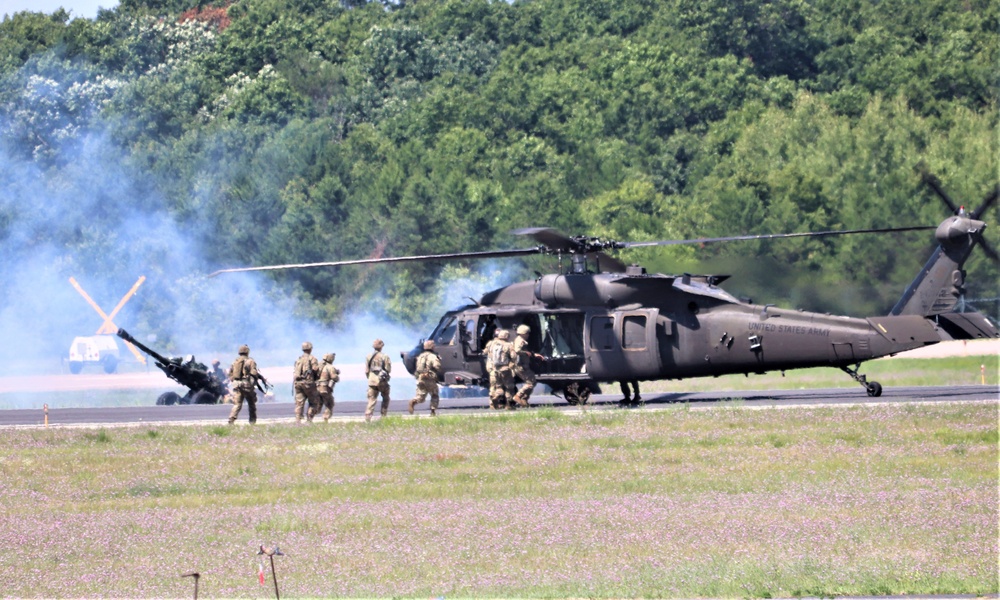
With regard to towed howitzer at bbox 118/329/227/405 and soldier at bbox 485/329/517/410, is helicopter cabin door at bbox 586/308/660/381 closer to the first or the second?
soldier at bbox 485/329/517/410

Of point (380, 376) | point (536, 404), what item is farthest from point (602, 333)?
point (380, 376)

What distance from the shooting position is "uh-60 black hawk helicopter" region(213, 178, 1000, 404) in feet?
86.0

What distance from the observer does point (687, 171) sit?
75875 millimetres

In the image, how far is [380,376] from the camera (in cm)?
2692

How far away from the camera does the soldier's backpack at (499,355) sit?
27681 millimetres

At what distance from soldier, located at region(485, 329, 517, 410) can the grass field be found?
2.02 meters

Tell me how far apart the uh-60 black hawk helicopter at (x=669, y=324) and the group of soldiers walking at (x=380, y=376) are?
86 cm

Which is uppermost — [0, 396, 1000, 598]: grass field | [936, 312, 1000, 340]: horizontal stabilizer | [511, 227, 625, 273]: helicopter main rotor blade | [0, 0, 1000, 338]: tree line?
[0, 0, 1000, 338]: tree line

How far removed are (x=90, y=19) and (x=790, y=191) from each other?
5886cm

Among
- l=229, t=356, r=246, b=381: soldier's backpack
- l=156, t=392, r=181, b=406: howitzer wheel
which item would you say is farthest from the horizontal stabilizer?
l=156, t=392, r=181, b=406: howitzer wheel

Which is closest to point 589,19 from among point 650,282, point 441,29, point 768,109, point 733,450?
point 441,29

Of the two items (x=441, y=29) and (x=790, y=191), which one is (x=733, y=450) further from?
(x=441, y=29)

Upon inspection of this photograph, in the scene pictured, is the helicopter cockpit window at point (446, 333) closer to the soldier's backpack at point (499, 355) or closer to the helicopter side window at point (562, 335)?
the helicopter side window at point (562, 335)

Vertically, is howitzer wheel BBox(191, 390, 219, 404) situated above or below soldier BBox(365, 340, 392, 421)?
below
